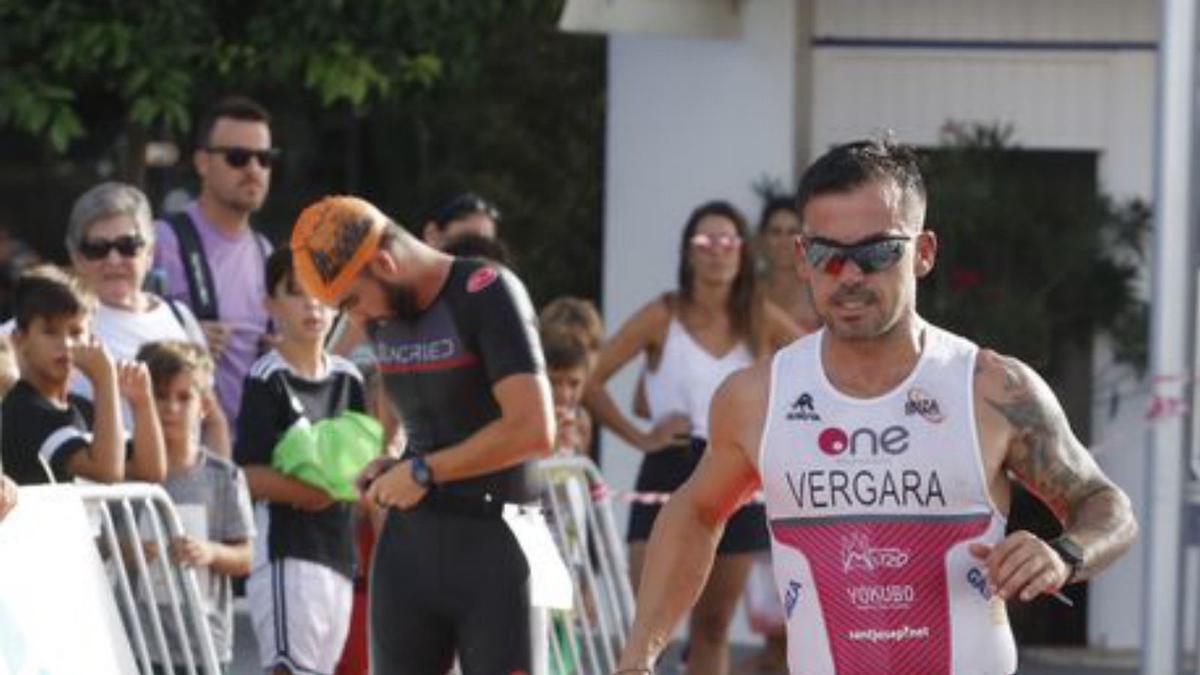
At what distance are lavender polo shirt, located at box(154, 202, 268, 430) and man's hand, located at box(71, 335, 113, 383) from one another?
1.79m

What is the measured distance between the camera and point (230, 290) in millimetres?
10773

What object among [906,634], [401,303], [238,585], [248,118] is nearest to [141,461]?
Answer: [401,303]

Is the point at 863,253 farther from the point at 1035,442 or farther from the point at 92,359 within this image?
the point at 92,359

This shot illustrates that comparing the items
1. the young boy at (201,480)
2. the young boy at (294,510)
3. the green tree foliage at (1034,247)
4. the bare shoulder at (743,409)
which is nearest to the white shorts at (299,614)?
the young boy at (294,510)

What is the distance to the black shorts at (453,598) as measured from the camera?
8.09 meters

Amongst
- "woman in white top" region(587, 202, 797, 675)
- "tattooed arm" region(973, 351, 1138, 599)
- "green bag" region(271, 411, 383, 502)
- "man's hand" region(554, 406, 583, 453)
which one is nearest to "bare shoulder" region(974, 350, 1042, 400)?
"tattooed arm" region(973, 351, 1138, 599)

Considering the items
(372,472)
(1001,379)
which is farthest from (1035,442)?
(372,472)

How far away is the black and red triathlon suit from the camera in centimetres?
807

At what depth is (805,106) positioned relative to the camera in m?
15.3

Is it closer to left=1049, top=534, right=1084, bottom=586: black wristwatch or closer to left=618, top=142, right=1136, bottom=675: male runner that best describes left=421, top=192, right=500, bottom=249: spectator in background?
left=618, top=142, right=1136, bottom=675: male runner

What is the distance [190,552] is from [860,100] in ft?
22.6

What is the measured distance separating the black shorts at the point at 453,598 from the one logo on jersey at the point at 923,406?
2383 mm

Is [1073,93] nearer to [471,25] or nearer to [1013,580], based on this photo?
[471,25]

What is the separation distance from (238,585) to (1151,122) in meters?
4.76
